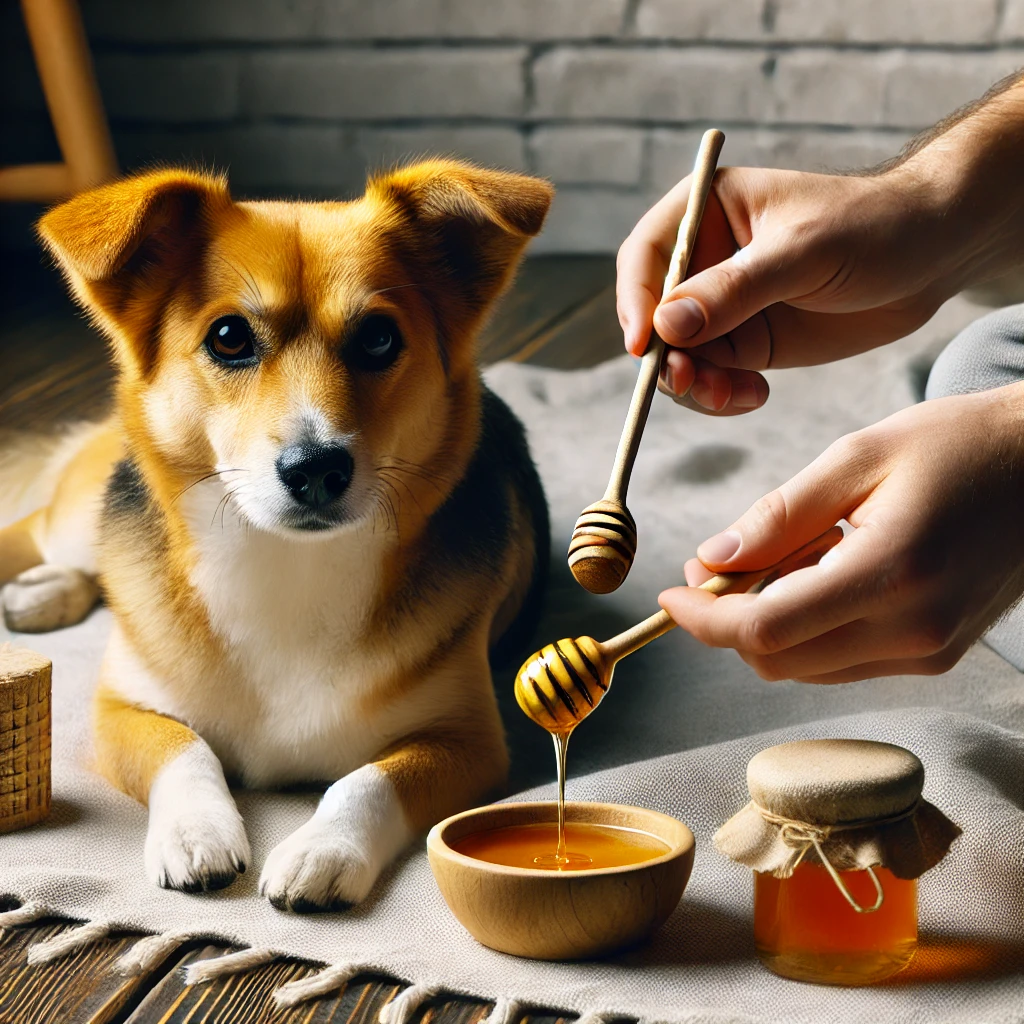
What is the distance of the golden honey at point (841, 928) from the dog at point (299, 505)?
372mm

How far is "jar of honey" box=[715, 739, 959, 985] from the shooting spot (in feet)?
3.24

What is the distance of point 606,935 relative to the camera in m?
1.03

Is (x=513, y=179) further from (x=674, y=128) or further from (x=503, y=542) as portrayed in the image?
(x=674, y=128)

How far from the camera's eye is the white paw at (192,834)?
1.18m

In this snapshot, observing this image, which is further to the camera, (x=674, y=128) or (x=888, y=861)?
(x=674, y=128)

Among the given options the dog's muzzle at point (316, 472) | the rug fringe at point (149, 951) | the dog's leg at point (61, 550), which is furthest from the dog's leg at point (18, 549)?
the rug fringe at point (149, 951)

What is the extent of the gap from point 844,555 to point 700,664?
883 millimetres

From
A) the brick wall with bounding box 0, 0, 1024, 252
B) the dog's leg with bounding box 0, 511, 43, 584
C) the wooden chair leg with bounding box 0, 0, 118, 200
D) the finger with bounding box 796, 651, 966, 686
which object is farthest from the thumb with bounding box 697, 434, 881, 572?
the brick wall with bounding box 0, 0, 1024, 252

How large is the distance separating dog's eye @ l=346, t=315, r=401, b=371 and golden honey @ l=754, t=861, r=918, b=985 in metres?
0.60

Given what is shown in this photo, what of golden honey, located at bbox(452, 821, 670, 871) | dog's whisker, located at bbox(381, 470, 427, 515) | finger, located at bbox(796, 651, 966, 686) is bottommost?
golden honey, located at bbox(452, 821, 670, 871)

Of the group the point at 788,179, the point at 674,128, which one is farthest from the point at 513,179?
the point at 674,128

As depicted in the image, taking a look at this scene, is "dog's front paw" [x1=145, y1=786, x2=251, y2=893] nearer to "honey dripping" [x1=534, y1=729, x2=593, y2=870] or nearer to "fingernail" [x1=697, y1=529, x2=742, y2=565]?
"honey dripping" [x1=534, y1=729, x2=593, y2=870]

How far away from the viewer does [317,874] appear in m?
1.15

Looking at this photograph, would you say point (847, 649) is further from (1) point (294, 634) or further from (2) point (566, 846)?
(1) point (294, 634)
